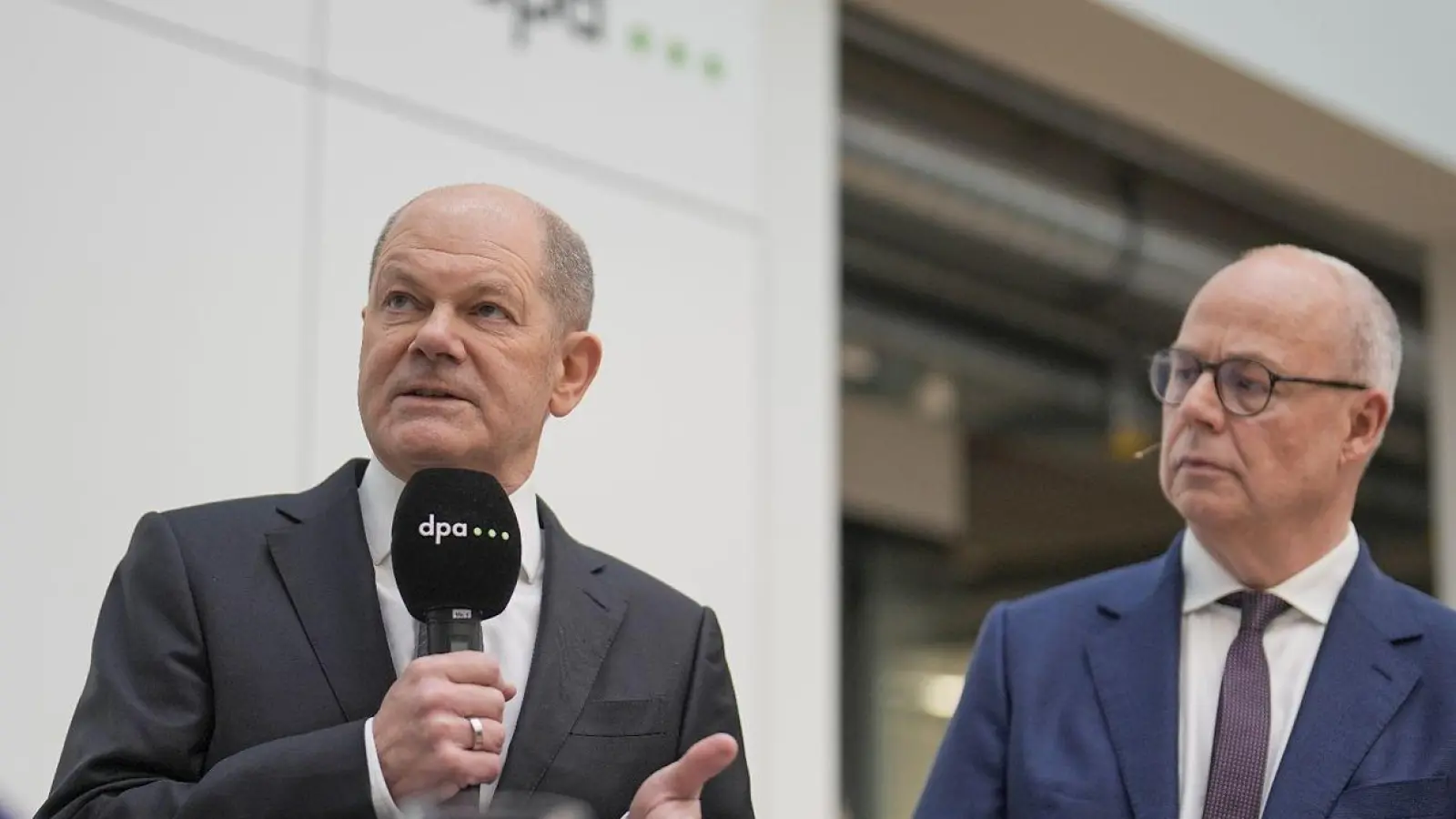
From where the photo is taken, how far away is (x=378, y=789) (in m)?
2.01

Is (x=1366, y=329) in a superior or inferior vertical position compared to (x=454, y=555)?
superior

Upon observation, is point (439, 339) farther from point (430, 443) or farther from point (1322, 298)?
point (1322, 298)

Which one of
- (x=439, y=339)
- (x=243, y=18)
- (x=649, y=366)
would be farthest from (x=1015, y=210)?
(x=439, y=339)

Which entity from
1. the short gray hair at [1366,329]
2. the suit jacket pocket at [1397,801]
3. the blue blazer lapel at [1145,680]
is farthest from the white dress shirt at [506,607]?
the short gray hair at [1366,329]

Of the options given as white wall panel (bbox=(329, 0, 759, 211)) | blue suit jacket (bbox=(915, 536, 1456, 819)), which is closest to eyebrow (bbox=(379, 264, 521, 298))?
blue suit jacket (bbox=(915, 536, 1456, 819))

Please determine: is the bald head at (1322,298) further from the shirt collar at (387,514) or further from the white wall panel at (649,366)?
the white wall panel at (649,366)

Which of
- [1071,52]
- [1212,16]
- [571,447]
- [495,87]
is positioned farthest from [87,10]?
[1212,16]

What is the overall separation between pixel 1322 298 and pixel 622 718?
131cm

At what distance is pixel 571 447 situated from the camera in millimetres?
4172

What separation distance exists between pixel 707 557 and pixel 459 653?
2.57 meters

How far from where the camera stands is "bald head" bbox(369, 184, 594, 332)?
236cm

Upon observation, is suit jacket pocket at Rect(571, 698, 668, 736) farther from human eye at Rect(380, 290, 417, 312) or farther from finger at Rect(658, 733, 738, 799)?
human eye at Rect(380, 290, 417, 312)

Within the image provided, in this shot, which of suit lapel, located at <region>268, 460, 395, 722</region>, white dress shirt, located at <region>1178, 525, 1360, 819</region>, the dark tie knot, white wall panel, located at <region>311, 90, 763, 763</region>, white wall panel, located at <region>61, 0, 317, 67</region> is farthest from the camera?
white wall panel, located at <region>311, 90, 763, 763</region>

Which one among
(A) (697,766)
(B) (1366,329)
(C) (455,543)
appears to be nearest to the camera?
(C) (455,543)
